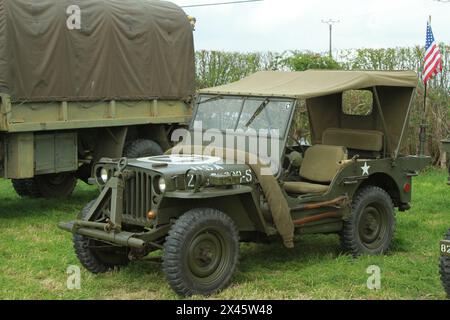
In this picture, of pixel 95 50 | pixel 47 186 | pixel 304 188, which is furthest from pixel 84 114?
pixel 304 188

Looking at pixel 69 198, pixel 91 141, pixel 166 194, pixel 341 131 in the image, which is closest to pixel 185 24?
pixel 91 141

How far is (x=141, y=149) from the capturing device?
10.6 meters

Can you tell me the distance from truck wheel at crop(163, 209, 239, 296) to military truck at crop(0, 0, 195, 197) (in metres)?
3.70

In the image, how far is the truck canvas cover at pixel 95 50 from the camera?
8734 mm

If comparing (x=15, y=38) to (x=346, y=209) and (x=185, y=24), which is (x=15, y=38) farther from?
(x=346, y=209)

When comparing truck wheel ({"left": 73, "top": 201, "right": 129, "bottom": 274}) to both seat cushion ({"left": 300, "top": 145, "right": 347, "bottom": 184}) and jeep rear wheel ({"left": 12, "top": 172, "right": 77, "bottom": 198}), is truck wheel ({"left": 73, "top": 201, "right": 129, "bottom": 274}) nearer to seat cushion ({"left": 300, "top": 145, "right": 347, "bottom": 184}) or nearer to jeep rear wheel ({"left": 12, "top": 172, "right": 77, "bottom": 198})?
seat cushion ({"left": 300, "top": 145, "right": 347, "bottom": 184})

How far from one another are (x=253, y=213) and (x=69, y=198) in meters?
5.17

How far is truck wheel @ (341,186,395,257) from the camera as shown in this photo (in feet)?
22.8

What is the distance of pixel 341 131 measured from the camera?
307 inches

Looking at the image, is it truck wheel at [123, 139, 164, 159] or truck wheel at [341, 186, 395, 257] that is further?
truck wheel at [123, 139, 164, 159]

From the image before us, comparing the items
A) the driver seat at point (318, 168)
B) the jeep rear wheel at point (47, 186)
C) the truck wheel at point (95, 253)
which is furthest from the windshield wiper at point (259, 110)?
the jeep rear wheel at point (47, 186)

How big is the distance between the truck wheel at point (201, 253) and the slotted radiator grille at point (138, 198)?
1.22 ft

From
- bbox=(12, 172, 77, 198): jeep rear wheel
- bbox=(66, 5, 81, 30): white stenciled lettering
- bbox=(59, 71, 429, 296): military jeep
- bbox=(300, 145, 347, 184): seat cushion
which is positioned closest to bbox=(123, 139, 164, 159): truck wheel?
bbox=(12, 172, 77, 198): jeep rear wheel

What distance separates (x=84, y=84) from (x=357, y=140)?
3785 mm
